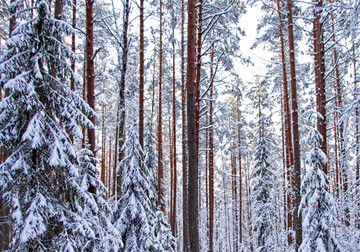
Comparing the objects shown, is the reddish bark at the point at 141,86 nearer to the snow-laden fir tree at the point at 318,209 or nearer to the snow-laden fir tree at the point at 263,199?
the snow-laden fir tree at the point at 318,209

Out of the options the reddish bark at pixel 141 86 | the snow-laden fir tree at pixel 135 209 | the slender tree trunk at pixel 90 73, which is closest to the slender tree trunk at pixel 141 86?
the reddish bark at pixel 141 86

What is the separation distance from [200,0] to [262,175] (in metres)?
10.3

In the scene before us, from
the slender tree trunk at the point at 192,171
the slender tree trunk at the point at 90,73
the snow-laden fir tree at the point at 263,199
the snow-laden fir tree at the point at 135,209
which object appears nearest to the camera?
the slender tree trunk at the point at 192,171

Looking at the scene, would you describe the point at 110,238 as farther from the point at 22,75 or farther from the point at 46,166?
the point at 22,75

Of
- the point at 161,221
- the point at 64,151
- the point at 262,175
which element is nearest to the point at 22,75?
the point at 64,151

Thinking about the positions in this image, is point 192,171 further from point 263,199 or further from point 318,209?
point 263,199

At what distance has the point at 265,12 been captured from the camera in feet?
49.8

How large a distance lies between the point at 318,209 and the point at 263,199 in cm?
801

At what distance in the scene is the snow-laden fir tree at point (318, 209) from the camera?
7129 mm

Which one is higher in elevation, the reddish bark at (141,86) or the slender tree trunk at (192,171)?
the reddish bark at (141,86)

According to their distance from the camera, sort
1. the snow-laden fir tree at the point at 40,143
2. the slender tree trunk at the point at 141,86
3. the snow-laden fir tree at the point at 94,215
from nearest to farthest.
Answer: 1. the snow-laden fir tree at the point at 40,143
2. the snow-laden fir tree at the point at 94,215
3. the slender tree trunk at the point at 141,86

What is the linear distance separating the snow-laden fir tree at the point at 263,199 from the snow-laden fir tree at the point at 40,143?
11.9 meters

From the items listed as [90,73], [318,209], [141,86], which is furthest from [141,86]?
[318,209]

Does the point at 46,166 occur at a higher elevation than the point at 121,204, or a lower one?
higher
